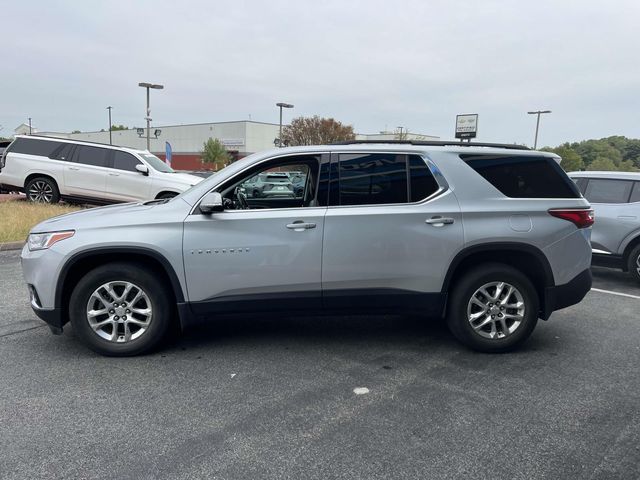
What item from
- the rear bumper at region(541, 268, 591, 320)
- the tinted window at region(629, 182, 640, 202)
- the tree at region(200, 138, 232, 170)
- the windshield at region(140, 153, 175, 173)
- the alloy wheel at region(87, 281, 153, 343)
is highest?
the tree at region(200, 138, 232, 170)

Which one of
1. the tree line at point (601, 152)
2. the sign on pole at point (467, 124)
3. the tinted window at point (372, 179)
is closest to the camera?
the tinted window at point (372, 179)

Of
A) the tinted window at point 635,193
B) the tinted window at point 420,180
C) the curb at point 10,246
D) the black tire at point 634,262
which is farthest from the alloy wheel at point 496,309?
the curb at point 10,246

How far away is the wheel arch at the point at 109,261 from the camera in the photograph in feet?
13.1

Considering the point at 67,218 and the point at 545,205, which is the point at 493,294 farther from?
the point at 67,218

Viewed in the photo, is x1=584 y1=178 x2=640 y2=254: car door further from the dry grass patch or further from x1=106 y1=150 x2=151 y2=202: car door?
the dry grass patch

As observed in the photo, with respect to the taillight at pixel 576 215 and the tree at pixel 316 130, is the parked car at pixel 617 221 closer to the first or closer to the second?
the taillight at pixel 576 215

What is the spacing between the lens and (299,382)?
377 centimetres

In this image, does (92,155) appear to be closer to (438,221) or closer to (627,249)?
(438,221)

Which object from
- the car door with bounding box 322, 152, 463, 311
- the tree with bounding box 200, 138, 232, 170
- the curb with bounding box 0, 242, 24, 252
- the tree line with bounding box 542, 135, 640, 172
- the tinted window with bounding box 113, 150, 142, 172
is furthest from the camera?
the tree with bounding box 200, 138, 232, 170

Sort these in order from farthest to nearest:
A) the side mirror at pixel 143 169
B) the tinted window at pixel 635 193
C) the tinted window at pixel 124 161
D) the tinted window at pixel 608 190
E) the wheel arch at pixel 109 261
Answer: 1. the tinted window at pixel 124 161
2. the side mirror at pixel 143 169
3. the tinted window at pixel 608 190
4. the tinted window at pixel 635 193
5. the wheel arch at pixel 109 261

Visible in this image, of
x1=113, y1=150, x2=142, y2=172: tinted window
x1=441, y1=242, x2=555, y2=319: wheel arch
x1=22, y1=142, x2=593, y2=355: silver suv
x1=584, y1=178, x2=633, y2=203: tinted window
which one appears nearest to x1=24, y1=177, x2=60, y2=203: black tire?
x1=113, y1=150, x2=142, y2=172: tinted window

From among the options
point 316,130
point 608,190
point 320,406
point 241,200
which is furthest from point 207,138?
point 320,406

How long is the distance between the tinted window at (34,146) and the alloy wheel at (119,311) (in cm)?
1009

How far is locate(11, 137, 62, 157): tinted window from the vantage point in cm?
1255
